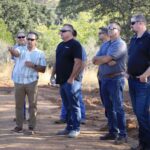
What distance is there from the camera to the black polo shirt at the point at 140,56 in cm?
735

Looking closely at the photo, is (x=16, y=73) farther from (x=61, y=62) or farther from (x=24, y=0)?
(x=24, y=0)

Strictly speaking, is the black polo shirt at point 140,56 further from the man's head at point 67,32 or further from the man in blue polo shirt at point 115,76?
the man's head at point 67,32

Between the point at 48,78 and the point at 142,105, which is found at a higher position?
the point at 142,105

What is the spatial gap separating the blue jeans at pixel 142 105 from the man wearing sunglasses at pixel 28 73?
2.24 metres

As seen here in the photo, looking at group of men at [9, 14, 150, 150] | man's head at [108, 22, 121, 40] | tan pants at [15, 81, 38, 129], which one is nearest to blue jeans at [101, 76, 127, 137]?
group of men at [9, 14, 150, 150]

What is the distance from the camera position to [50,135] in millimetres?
9211

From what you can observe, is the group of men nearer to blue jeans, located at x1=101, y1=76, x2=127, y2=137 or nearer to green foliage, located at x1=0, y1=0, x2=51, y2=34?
blue jeans, located at x1=101, y1=76, x2=127, y2=137

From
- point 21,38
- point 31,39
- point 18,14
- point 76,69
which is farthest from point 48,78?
point 18,14

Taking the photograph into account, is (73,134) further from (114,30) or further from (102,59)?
(114,30)

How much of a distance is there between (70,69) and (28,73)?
924mm

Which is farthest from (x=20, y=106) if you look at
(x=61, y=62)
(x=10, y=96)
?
(x=10, y=96)

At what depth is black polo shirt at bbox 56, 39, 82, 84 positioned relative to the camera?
8664 millimetres

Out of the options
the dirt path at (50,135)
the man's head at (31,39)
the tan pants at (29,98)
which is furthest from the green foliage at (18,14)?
the tan pants at (29,98)

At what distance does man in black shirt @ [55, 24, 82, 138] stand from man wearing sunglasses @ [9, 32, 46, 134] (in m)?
0.55
